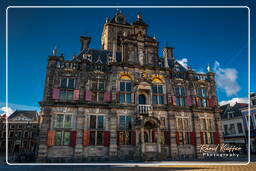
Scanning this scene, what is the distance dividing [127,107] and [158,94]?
502cm

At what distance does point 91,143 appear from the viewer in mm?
20422

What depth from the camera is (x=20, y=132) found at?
49.2 meters

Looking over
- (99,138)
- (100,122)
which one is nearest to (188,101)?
(100,122)

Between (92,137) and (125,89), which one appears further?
(125,89)

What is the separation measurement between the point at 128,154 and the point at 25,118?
42.7 metres

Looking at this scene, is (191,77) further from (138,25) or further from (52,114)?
(52,114)

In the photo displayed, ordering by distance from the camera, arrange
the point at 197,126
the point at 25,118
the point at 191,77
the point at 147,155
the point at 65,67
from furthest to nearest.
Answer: the point at 25,118, the point at 191,77, the point at 197,126, the point at 65,67, the point at 147,155

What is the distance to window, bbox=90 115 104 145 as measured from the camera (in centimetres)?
2063

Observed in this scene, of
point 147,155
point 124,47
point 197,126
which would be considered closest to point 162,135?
point 147,155

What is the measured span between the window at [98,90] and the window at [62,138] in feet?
17.4

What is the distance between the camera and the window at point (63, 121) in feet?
66.1

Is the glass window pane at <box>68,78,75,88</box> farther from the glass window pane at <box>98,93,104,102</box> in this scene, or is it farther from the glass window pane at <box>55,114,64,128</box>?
the glass window pane at <box>55,114,64,128</box>

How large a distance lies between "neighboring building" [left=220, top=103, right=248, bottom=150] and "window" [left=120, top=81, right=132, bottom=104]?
24.7m

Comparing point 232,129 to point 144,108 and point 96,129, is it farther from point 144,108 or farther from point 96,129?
point 96,129
